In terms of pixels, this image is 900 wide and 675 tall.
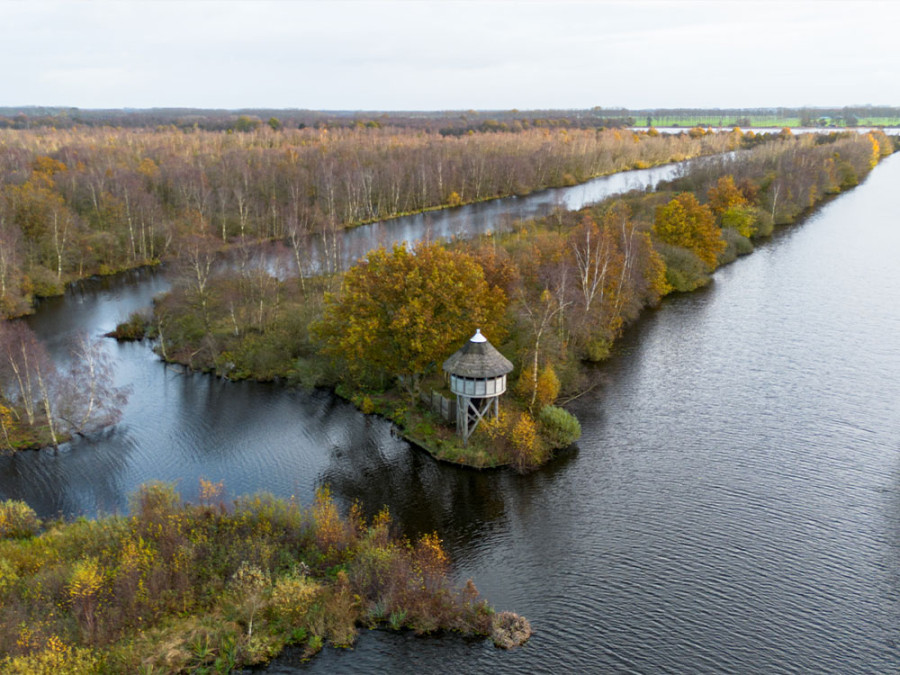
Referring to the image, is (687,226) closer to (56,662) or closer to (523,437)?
(523,437)

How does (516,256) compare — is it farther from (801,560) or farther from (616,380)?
(801,560)

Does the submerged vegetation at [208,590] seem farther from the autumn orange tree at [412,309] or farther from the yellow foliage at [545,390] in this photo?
the yellow foliage at [545,390]

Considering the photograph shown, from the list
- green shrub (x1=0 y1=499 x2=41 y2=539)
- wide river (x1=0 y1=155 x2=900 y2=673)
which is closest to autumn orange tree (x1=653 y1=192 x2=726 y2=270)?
wide river (x1=0 y1=155 x2=900 y2=673)

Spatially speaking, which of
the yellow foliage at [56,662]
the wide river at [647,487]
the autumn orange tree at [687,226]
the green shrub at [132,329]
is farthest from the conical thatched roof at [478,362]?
the autumn orange tree at [687,226]

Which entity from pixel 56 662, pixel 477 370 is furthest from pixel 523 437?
pixel 56 662

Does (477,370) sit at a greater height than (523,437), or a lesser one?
greater

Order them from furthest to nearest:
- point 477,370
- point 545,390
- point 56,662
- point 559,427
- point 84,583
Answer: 1. point 545,390
2. point 559,427
3. point 477,370
4. point 84,583
5. point 56,662
